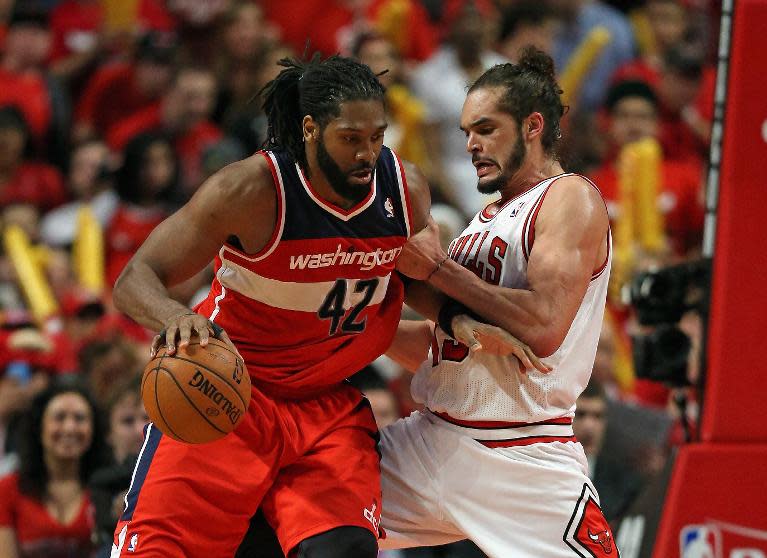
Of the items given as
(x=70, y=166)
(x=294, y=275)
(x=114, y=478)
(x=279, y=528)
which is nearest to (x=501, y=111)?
(x=294, y=275)

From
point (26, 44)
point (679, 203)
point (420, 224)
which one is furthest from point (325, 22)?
point (420, 224)

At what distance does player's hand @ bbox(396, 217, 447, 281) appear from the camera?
4.57 m

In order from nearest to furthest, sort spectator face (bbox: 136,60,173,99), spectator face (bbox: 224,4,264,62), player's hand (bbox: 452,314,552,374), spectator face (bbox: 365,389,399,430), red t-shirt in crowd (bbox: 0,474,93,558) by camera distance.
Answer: player's hand (bbox: 452,314,552,374) < red t-shirt in crowd (bbox: 0,474,93,558) < spectator face (bbox: 365,389,399,430) < spectator face (bbox: 136,60,173,99) < spectator face (bbox: 224,4,264,62)

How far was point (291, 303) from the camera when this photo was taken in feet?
14.6

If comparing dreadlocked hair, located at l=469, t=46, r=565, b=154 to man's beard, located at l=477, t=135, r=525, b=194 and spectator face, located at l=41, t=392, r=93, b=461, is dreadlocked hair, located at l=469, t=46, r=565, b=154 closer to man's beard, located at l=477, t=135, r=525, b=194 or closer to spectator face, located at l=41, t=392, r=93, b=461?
man's beard, located at l=477, t=135, r=525, b=194

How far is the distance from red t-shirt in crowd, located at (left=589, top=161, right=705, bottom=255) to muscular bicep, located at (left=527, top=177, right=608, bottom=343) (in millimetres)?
4504

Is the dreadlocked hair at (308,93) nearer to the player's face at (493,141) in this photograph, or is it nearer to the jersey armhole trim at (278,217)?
the jersey armhole trim at (278,217)

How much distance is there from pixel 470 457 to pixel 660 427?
274cm

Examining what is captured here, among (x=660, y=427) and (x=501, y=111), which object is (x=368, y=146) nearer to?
(x=501, y=111)

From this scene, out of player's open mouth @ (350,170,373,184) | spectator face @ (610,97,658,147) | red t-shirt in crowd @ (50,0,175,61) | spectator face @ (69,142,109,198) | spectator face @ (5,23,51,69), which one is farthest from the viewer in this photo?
red t-shirt in crowd @ (50,0,175,61)

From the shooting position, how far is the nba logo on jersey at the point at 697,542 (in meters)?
4.75

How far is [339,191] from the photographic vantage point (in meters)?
4.35

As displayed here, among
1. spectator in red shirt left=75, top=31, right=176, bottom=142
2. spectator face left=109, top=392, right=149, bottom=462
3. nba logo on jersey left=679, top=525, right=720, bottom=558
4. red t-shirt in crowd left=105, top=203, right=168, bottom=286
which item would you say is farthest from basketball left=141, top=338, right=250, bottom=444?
spectator in red shirt left=75, top=31, right=176, bottom=142

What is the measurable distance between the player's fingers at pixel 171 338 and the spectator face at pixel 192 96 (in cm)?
605
